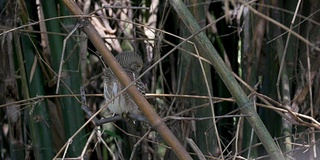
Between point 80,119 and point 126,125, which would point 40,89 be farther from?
point 126,125

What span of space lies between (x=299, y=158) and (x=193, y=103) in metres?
0.36

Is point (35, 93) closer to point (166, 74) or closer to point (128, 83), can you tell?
point (166, 74)

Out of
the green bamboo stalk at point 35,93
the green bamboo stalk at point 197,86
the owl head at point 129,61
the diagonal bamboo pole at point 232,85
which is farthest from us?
the green bamboo stalk at point 35,93

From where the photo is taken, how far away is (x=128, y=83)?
1.20 m

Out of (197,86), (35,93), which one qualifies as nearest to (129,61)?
(197,86)

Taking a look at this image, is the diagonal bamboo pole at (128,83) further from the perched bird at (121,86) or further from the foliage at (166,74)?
the foliage at (166,74)

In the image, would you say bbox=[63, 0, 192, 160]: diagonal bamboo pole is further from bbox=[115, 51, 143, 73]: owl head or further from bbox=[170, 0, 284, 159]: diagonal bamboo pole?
bbox=[115, 51, 143, 73]: owl head

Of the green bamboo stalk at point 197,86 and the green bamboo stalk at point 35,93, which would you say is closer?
the green bamboo stalk at point 197,86

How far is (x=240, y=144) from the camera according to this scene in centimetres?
218

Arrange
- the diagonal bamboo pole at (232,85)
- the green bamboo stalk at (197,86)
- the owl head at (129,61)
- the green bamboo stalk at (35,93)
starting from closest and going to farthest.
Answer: the diagonal bamboo pole at (232,85) → the owl head at (129,61) → the green bamboo stalk at (197,86) → the green bamboo stalk at (35,93)

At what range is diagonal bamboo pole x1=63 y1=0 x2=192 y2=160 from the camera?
47.0 inches

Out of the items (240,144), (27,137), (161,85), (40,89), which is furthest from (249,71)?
(27,137)

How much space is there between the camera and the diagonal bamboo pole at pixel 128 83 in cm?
119

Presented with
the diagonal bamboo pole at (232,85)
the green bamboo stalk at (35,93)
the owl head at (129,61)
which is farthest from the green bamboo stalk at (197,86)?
the diagonal bamboo pole at (232,85)
